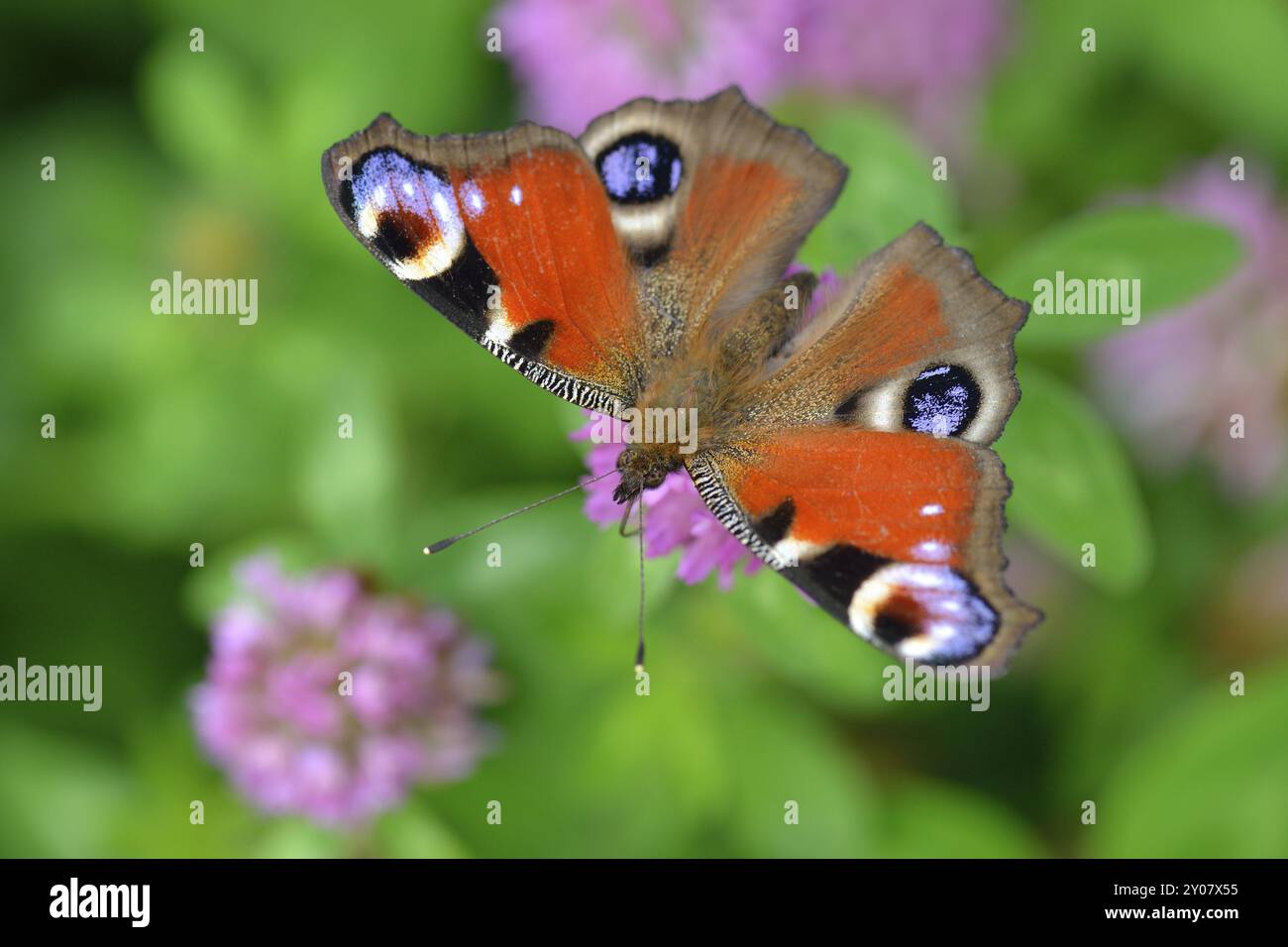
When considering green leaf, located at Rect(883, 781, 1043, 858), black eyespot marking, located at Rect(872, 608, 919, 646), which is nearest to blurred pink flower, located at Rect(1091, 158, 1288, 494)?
green leaf, located at Rect(883, 781, 1043, 858)

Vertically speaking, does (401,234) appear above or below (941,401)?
above

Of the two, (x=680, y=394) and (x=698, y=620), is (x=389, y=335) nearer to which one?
(x=698, y=620)

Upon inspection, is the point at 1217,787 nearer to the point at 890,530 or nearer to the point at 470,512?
the point at 890,530

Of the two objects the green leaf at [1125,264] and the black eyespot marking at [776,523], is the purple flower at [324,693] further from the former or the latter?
the green leaf at [1125,264]
